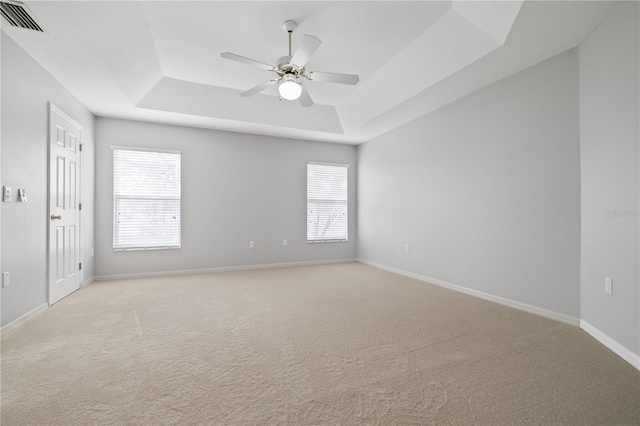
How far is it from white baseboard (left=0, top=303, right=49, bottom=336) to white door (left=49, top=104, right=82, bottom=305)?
0.20m

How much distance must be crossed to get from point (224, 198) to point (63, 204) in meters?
2.28

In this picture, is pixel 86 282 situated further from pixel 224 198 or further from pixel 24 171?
pixel 224 198

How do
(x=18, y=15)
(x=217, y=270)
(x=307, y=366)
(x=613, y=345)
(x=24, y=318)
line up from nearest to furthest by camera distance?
1. (x=307, y=366)
2. (x=613, y=345)
3. (x=18, y=15)
4. (x=24, y=318)
5. (x=217, y=270)

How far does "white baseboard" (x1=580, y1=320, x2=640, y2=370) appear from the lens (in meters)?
2.09

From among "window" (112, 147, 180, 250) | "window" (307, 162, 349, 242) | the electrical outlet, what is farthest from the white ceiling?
"window" (307, 162, 349, 242)

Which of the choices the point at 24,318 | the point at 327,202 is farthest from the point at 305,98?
the point at 24,318

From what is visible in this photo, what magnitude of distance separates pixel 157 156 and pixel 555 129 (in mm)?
5461

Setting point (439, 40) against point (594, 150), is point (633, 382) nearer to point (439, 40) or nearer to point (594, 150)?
point (594, 150)

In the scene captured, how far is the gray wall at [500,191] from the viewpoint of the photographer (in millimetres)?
2969

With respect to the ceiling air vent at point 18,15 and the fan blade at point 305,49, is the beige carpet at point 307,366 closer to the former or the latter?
the fan blade at point 305,49

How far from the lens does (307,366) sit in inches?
81.3

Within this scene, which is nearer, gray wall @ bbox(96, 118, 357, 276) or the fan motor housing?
the fan motor housing

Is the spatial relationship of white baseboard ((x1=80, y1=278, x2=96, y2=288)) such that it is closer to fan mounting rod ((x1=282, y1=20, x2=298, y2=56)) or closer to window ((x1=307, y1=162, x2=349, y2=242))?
window ((x1=307, y1=162, x2=349, y2=242))

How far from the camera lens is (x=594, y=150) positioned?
8.59 feet
